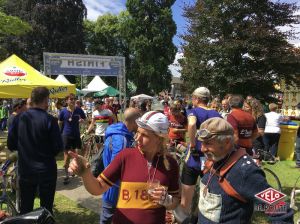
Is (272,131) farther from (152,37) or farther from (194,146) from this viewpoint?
(152,37)

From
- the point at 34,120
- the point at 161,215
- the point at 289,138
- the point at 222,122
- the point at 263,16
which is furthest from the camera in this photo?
the point at 263,16

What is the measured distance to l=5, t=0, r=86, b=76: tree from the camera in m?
41.7

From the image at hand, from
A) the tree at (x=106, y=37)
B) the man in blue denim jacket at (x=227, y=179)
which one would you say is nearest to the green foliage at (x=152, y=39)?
the tree at (x=106, y=37)

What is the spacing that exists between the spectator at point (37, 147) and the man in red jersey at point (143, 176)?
191 centimetres

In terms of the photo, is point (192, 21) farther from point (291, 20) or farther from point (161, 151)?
point (161, 151)

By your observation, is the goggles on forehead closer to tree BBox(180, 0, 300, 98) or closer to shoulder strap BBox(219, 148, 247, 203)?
shoulder strap BBox(219, 148, 247, 203)

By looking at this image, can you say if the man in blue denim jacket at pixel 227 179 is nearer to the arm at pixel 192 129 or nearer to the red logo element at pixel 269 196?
the red logo element at pixel 269 196

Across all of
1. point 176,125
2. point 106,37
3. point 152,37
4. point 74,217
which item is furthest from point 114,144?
point 106,37

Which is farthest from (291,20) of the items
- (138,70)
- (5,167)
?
(138,70)

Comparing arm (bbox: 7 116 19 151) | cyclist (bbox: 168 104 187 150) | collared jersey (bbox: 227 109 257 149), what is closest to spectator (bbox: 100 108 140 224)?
arm (bbox: 7 116 19 151)

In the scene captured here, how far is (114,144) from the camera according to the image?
374 cm

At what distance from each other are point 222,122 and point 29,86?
8358 mm

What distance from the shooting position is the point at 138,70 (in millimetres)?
46000

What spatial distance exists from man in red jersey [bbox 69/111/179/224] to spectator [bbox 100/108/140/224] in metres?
0.97
